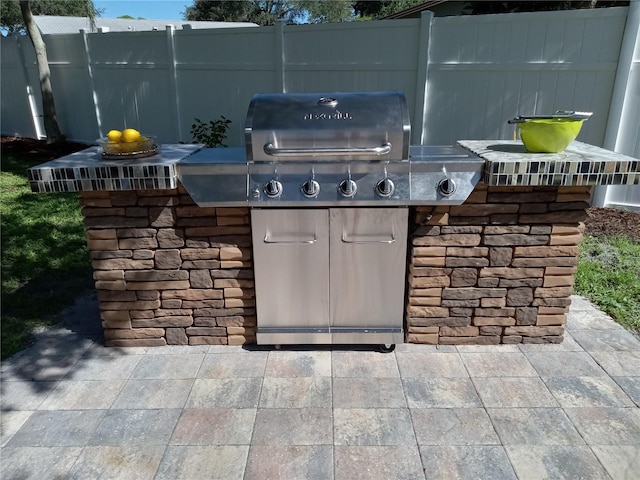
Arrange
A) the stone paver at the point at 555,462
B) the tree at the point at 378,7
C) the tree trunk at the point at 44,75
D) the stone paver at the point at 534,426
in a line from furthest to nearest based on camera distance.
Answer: the tree at the point at 378,7 < the tree trunk at the point at 44,75 < the stone paver at the point at 534,426 < the stone paver at the point at 555,462

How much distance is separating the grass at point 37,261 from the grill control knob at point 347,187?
2.30m

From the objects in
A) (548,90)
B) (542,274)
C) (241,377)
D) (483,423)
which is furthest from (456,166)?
(548,90)

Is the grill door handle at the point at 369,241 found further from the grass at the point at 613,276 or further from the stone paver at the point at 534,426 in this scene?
the grass at the point at 613,276

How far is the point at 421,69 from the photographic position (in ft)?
18.5

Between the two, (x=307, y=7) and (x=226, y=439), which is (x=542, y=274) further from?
(x=307, y=7)

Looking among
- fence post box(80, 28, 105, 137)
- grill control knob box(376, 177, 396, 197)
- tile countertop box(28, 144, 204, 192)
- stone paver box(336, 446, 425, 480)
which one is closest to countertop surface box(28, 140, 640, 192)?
tile countertop box(28, 144, 204, 192)

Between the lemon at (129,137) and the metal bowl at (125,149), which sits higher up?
the lemon at (129,137)

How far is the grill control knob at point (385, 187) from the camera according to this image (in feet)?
8.22

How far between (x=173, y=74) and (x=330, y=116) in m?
5.49

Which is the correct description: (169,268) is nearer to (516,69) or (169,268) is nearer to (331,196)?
(331,196)

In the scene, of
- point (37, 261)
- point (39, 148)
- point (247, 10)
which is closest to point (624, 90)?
point (37, 261)

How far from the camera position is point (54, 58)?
9.14 m

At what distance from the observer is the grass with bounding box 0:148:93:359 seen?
339cm

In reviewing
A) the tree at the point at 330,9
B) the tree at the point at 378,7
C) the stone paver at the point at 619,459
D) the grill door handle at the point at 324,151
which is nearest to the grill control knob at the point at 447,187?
the grill door handle at the point at 324,151
